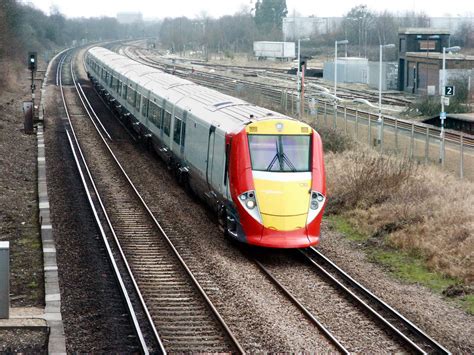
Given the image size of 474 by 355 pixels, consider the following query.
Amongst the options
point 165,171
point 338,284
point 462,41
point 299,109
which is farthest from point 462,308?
point 462,41

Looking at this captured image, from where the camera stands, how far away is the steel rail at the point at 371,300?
11.5m

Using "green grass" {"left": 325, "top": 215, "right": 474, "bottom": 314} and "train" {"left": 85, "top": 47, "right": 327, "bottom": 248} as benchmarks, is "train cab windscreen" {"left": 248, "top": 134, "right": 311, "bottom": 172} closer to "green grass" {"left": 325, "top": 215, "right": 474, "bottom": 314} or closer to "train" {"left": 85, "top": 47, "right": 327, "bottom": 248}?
"train" {"left": 85, "top": 47, "right": 327, "bottom": 248}

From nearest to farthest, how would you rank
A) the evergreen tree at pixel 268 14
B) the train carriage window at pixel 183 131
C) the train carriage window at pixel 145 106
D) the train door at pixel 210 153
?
the train door at pixel 210 153, the train carriage window at pixel 183 131, the train carriage window at pixel 145 106, the evergreen tree at pixel 268 14

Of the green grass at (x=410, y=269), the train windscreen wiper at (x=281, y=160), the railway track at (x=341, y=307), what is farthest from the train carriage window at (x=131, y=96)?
the green grass at (x=410, y=269)

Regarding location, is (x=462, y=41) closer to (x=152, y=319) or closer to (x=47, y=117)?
(x=47, y=117)

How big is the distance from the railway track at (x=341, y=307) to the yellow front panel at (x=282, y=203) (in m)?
0.78

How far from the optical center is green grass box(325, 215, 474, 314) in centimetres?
1457

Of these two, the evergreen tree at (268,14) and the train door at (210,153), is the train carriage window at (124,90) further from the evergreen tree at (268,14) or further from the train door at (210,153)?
the evergreen tree at (268,14)

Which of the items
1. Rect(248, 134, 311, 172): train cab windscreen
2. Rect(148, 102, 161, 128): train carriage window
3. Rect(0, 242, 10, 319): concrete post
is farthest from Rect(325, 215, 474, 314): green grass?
Rect(148, 102, 161, 128): train carriage window

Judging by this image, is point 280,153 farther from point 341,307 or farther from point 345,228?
point 341,307

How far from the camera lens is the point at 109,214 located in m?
20.1

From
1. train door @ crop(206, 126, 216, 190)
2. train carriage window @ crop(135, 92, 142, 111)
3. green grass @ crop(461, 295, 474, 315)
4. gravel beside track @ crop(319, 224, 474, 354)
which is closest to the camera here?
gravel beside track @ crop(319, 224, 474, 354)

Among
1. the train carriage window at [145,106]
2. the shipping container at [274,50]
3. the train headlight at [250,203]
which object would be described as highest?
the shipping container at [274,50]

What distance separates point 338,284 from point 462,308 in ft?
6.69
